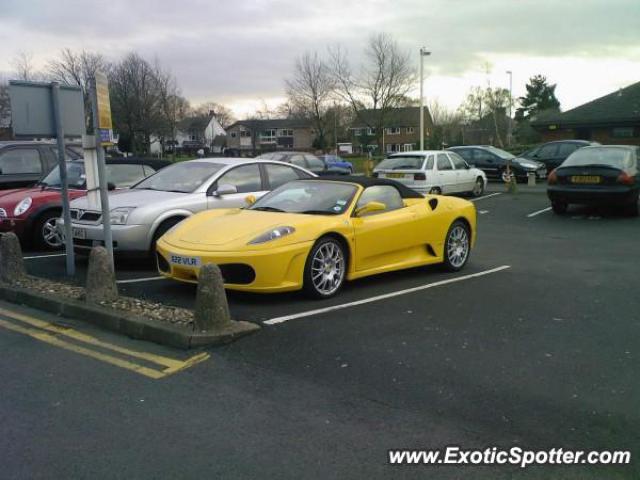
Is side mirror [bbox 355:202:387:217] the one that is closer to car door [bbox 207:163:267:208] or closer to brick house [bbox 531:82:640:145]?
car door [bbox 207:163:267:208]

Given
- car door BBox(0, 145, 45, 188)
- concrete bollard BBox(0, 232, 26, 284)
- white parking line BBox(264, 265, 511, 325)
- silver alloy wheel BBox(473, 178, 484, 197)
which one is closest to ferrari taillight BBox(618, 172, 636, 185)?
silver alloy wheel BBox(473, 178, 484, 197)

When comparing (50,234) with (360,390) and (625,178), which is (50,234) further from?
(625,178)

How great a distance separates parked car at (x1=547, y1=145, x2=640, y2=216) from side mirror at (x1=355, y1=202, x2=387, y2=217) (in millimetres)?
8426

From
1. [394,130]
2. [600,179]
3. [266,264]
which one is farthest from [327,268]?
[394,130]

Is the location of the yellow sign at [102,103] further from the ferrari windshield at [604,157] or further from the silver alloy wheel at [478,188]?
the silver alloy wheel at [478,188]

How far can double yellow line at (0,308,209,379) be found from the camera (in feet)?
14.9

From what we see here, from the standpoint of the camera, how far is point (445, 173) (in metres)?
17.1

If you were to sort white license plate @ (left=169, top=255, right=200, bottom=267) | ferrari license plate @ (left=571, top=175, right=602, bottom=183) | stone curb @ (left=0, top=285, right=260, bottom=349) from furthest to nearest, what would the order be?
1. ferrari license plate @ (left=571, top=175, right=602, bottom=183)
2. white license plate @ (left=169, top=255, right=200, bottom=267)
3. stone curb @ (left=0, top=285, right=260, bottom=349)

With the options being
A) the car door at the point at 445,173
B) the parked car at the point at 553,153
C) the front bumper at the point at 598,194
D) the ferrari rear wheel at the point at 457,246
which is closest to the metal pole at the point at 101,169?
the ferrari rear wheel at the point at 457,246

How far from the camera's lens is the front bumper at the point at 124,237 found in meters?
7.76

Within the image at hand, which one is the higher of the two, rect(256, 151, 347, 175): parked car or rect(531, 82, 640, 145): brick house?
rect(531, 82, 640, 145): brick house

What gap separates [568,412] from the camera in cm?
370

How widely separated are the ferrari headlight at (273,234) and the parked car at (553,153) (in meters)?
20.2

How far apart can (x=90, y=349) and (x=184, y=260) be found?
4.69ft
